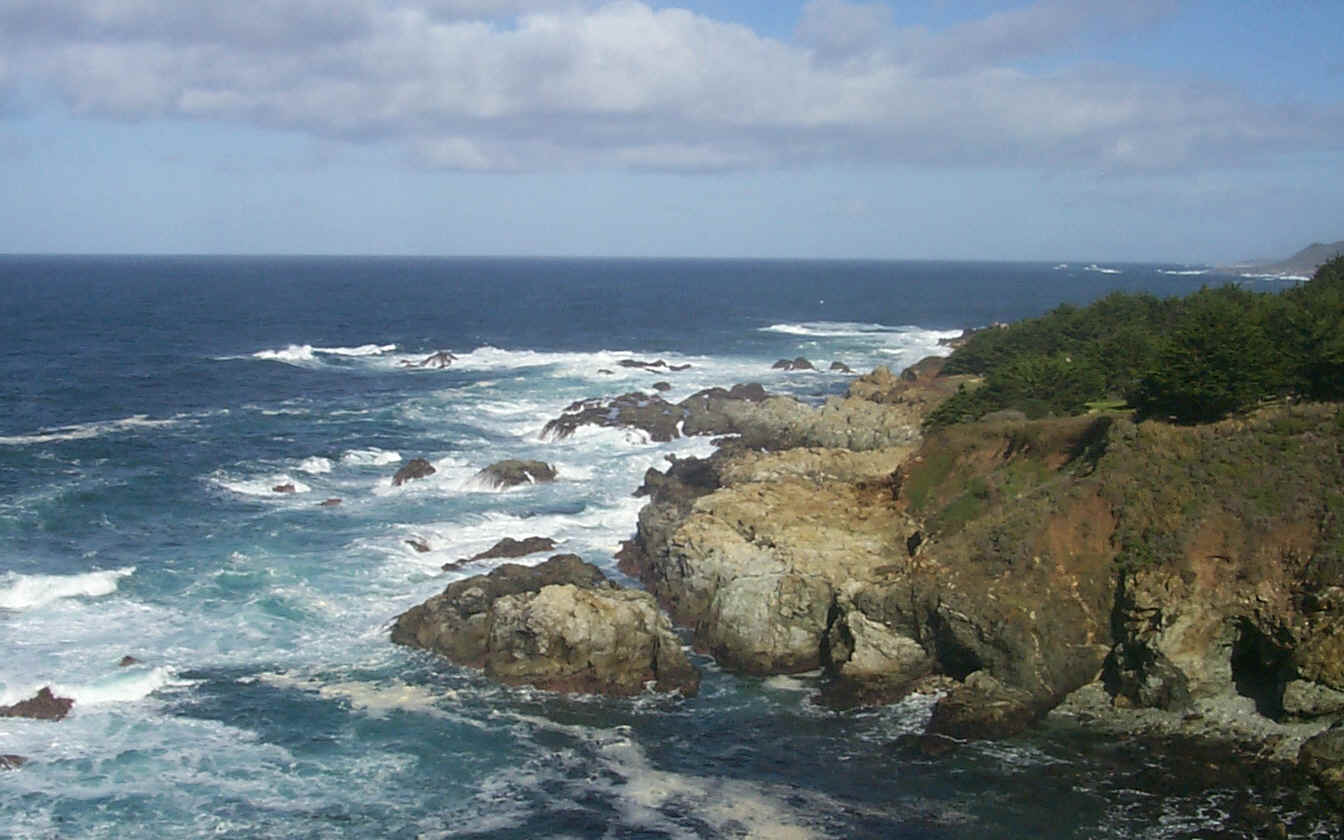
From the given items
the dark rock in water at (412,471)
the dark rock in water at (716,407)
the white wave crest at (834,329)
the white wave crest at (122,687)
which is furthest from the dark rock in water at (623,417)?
the white wave crest at (834,329)

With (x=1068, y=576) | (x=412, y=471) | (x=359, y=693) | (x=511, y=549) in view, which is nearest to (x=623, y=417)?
(x=412, y=471)

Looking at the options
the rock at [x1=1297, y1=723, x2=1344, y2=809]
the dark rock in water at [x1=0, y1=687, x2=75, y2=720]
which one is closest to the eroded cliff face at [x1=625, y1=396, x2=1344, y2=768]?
the rock at [x1=1297, y1=723, x2=1344, y2=809]

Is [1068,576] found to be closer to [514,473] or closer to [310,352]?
[514,473]

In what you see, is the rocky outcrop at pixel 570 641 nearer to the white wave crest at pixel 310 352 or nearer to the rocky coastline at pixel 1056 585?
the rocky coastline at pixel 1056 585

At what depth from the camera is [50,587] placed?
40.9 metres

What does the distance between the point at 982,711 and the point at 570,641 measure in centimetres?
1210

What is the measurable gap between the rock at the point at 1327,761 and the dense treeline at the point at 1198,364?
45.6 feet

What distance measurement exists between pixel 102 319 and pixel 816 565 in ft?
391

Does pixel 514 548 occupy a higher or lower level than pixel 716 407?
lower

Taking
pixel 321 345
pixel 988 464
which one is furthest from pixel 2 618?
pixel 321 345

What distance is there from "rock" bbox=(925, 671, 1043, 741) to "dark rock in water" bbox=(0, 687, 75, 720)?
23935 millimetres

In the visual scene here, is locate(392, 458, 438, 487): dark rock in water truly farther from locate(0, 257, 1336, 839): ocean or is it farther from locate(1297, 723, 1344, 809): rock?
locate(1297, 723, 1344, 809): rock

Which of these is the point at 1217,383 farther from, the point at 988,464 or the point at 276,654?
the point at 276,654

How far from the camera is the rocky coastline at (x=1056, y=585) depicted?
1179 inches
